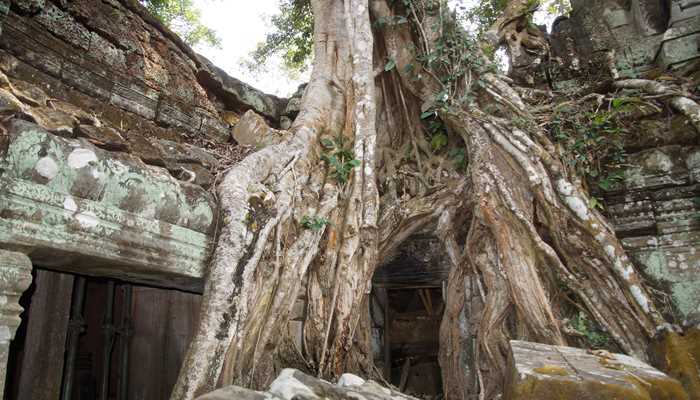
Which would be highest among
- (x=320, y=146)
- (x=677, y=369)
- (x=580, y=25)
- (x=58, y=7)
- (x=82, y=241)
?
(x=580, y=25)

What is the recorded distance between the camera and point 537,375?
54.9 inches

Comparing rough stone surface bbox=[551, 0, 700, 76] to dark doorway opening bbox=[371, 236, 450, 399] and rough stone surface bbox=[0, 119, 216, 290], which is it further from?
rough stone surface bbox=[0, 119, 216, 290]

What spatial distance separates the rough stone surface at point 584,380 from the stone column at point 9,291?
5.15ft

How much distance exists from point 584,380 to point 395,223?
2.14 meters

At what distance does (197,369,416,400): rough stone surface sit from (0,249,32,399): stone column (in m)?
0.75

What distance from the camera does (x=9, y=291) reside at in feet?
4.89

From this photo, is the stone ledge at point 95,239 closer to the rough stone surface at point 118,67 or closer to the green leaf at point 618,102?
the rough stone surface at point 118,67

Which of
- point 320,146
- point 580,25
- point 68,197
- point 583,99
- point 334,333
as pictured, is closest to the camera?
point 68,197

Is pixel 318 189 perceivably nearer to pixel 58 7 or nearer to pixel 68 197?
pixel 68 197

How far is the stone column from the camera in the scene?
1457 millimetres

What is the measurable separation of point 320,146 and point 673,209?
7.43ft

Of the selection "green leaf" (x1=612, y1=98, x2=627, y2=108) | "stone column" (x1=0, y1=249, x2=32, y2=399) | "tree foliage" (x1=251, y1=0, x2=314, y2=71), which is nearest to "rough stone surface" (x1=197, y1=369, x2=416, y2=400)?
"stone column" (x1=0, y1=249, x2=32, y2=399)

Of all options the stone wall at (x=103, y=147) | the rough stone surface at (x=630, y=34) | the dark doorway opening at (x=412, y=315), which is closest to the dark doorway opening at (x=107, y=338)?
the stone wall at (x=103, y=147)

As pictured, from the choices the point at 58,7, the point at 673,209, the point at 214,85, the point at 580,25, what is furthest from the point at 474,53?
the point at 58,7
